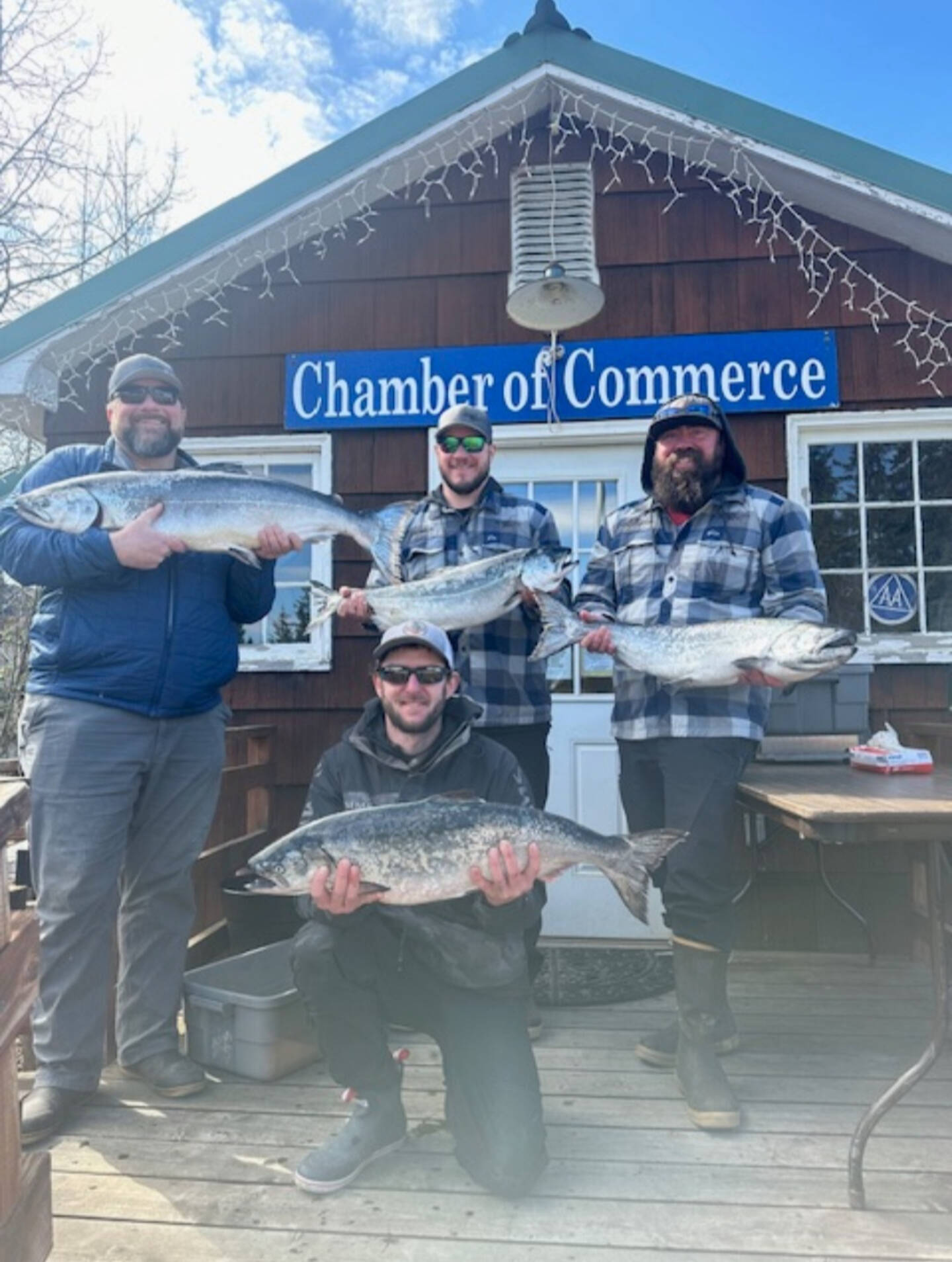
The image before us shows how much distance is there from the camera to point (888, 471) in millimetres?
4539

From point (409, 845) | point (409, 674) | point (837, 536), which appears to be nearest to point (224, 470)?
point (409, 674)

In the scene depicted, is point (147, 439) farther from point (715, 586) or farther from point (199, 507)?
point (715, 586)

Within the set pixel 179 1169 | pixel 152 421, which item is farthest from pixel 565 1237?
pixel 152 421

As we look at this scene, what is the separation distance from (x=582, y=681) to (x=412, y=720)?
87.4 inches

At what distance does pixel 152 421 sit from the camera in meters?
3.12

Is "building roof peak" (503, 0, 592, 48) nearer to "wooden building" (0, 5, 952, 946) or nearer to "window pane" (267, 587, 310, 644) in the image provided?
"wooden building" (0, 5, 952, 946)

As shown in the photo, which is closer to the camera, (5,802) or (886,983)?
(5,802)

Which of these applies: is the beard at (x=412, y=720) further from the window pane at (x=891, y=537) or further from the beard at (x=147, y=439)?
the window pane at (x=891, y=537)

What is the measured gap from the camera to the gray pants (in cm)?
283

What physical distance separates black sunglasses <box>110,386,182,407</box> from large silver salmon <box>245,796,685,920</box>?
173 cm

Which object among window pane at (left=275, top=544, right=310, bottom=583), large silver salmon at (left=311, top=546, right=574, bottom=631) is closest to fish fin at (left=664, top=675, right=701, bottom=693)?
large silver salmon at (left=311, top=546, right=574, bottom=631)

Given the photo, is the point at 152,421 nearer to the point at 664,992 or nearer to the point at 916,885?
the point at 664,992

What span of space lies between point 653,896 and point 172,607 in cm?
284

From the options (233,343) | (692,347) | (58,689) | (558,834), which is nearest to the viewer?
(558,834)
